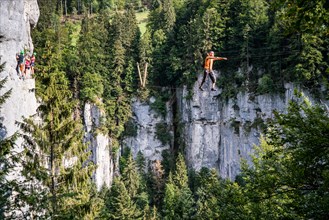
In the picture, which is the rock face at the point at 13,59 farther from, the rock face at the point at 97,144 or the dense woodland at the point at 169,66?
the rock face at the point at 97,144

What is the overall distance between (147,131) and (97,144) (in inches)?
287

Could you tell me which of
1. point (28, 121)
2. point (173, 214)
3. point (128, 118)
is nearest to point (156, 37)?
point (128, 118)

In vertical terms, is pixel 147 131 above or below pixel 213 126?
below

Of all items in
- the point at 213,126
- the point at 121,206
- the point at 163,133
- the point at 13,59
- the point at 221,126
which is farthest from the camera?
the point at 163,133

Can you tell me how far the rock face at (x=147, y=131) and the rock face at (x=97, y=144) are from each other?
3.60 metres

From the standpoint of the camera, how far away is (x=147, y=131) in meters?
51.7

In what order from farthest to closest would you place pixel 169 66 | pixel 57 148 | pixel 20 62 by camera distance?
1. pixel 169 66
2. pixel 20 62
3. pixel 57 148

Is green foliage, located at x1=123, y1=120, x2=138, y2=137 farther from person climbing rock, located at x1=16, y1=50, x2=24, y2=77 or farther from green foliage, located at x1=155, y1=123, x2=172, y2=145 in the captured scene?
person climbing rock, located at x1=16, y1=50, x2=24, y2=77

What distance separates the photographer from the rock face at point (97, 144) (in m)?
47.0

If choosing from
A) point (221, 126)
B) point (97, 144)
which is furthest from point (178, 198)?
point (97, 144)

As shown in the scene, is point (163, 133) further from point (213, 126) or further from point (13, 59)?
point (13, 59)

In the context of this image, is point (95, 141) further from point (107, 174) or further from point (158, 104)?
point (158, 104)

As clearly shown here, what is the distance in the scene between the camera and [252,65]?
146 ft

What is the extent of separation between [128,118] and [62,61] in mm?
11001
